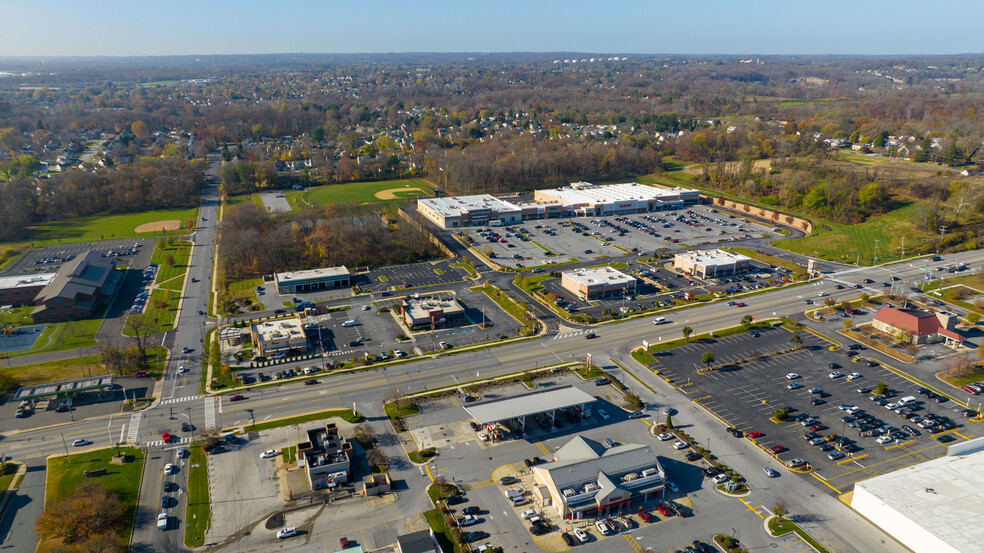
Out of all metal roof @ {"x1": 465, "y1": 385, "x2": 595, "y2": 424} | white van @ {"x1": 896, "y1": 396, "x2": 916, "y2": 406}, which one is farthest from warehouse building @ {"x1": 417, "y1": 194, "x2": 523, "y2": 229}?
white van @ {"x1": 896, "y1": 396, "x2": 916, "y2": 406}

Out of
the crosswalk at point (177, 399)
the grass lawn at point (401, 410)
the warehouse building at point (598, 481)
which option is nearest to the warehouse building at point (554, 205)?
the grass lawn at point (401, 410)

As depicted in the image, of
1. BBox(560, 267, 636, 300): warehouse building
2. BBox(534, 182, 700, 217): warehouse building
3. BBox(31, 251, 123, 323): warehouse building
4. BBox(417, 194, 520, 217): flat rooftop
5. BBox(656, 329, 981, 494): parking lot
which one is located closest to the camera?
BBox(656, 329, 981, 494): parking lot

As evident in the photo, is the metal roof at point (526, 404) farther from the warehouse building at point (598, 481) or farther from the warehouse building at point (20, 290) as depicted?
the warehouse building at point (20, 290)

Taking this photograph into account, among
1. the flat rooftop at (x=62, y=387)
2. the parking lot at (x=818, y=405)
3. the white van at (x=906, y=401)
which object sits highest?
the flat rooftop at (x=62, y=387)

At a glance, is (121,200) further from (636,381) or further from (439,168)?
(636,381)

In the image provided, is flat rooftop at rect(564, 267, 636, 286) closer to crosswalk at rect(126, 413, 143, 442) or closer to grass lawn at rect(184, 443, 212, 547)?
grass lawn at rect(184, 443, 212, 547)

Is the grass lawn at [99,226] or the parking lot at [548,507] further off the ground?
the grass lawn at [99,226]
